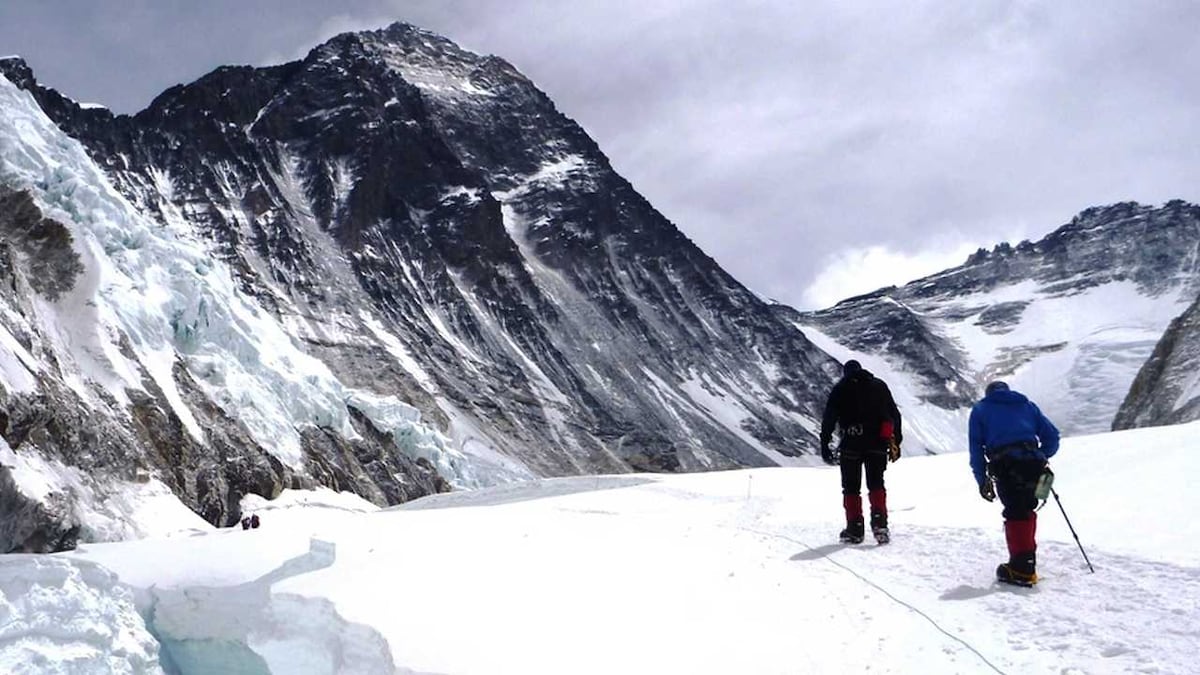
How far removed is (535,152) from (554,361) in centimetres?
7256

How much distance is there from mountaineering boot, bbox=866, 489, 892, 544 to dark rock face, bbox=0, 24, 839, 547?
5478cm

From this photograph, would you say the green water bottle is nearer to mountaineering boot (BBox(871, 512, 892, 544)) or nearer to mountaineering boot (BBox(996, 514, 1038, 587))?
mountaineering boot (BBox(996, 514, 1038, 587))

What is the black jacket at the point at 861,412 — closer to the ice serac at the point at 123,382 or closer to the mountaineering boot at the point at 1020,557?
the mountaineering boot at the point at 1020,557

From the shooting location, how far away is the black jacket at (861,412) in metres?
9.78

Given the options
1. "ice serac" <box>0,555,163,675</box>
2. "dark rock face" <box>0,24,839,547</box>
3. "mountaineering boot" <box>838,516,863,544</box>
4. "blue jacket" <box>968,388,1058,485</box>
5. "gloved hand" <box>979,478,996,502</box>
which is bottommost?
"ice serac" <box>0,555,163,675</box>

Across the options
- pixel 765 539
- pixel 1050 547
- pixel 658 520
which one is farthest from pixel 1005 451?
pixel 658 520

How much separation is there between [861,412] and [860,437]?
0.85 ft

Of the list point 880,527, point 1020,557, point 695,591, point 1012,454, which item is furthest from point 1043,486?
point 695,591

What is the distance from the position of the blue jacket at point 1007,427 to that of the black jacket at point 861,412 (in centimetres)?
130

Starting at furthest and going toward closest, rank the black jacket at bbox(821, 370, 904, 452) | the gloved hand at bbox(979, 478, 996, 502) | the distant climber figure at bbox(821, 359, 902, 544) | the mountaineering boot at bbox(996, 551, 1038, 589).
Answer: the black jacket at bbox(821, 370, 904, 452), the distant climber figure at bbox(821, 359, 902, 544), the gloved hand at bbox(979, 478, 996, 502), the mountaineering boot at bbox(996, 551, 1038, 589)

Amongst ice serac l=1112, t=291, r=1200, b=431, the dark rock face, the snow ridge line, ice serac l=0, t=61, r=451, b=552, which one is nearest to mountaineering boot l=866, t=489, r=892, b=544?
the snow ridge line

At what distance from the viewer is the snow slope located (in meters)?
6.01

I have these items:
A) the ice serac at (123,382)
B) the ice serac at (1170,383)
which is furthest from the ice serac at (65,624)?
the ice serac at (1170,383)

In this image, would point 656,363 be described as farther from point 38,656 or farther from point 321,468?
point 38,656
